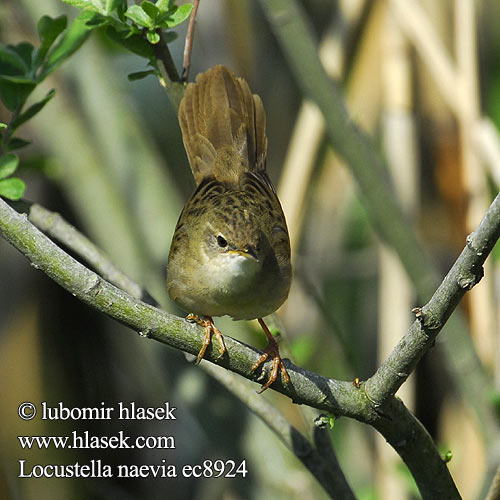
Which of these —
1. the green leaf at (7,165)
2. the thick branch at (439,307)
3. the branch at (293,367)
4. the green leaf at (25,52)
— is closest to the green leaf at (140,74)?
the green leaf at (25,52)

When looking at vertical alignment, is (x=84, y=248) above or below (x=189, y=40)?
below

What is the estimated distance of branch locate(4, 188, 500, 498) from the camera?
→ 4.53 feet

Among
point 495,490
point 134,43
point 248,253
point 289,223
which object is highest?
point 289,223

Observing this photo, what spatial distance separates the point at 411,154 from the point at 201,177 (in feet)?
3.90

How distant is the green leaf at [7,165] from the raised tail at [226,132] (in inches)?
28.3

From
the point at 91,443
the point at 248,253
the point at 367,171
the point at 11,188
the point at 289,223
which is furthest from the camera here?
the point at 91,443

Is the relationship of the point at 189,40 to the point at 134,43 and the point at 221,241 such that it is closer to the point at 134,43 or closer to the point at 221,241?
the point at 134,43

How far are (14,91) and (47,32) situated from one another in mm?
174

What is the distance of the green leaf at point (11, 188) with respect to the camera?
179cm

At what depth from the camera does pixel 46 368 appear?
377cm

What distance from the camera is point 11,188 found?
180 cm

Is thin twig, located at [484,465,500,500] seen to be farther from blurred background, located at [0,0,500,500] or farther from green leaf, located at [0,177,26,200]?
green leaf, located at [0,177,26,200]

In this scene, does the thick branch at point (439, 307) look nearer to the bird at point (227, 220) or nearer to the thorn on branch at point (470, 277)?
the thorn on branch at point (470, 277)

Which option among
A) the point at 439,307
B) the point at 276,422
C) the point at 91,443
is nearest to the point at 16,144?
the point at 276,422
